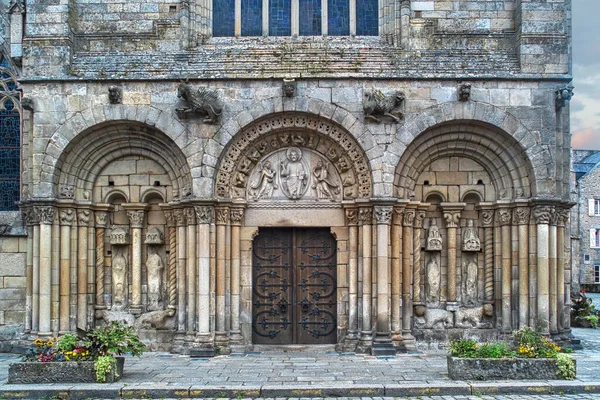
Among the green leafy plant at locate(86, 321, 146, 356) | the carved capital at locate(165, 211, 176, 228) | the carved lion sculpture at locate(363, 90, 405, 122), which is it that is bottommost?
the green leafy plant at locate(86, 321, 146, 356)

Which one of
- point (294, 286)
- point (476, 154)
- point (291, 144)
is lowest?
point (294, 286)

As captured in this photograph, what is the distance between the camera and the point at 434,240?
15.2 m

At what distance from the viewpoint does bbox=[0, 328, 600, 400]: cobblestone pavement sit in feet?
35.8

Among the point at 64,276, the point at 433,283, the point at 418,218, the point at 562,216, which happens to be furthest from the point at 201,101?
the point at 562,216

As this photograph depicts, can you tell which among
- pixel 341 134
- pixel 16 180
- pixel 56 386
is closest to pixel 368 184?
pixel 341 134

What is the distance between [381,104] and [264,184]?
3.12m

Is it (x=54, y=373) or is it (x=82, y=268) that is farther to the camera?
(x=82, y=268)

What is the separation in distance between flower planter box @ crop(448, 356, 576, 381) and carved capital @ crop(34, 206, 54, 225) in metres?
8.74

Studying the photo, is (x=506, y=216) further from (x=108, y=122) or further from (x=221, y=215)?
(x=108, y=122)

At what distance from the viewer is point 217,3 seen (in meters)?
15.9

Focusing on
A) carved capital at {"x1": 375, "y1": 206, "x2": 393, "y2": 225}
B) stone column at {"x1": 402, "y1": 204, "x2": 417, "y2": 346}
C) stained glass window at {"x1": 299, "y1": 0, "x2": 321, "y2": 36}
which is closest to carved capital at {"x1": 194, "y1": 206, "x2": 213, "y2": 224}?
carved capital at {"x1": 375, "y1": 206, "x2": 393, "y2": 225}

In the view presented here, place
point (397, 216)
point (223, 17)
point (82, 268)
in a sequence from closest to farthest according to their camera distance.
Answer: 1. point (397, 216)
2. point (82, 268)
3. point (223, 17)

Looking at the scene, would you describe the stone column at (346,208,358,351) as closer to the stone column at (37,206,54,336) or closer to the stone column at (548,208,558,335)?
the stone column at (548,208,558,335)

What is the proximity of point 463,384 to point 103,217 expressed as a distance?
8623mm
